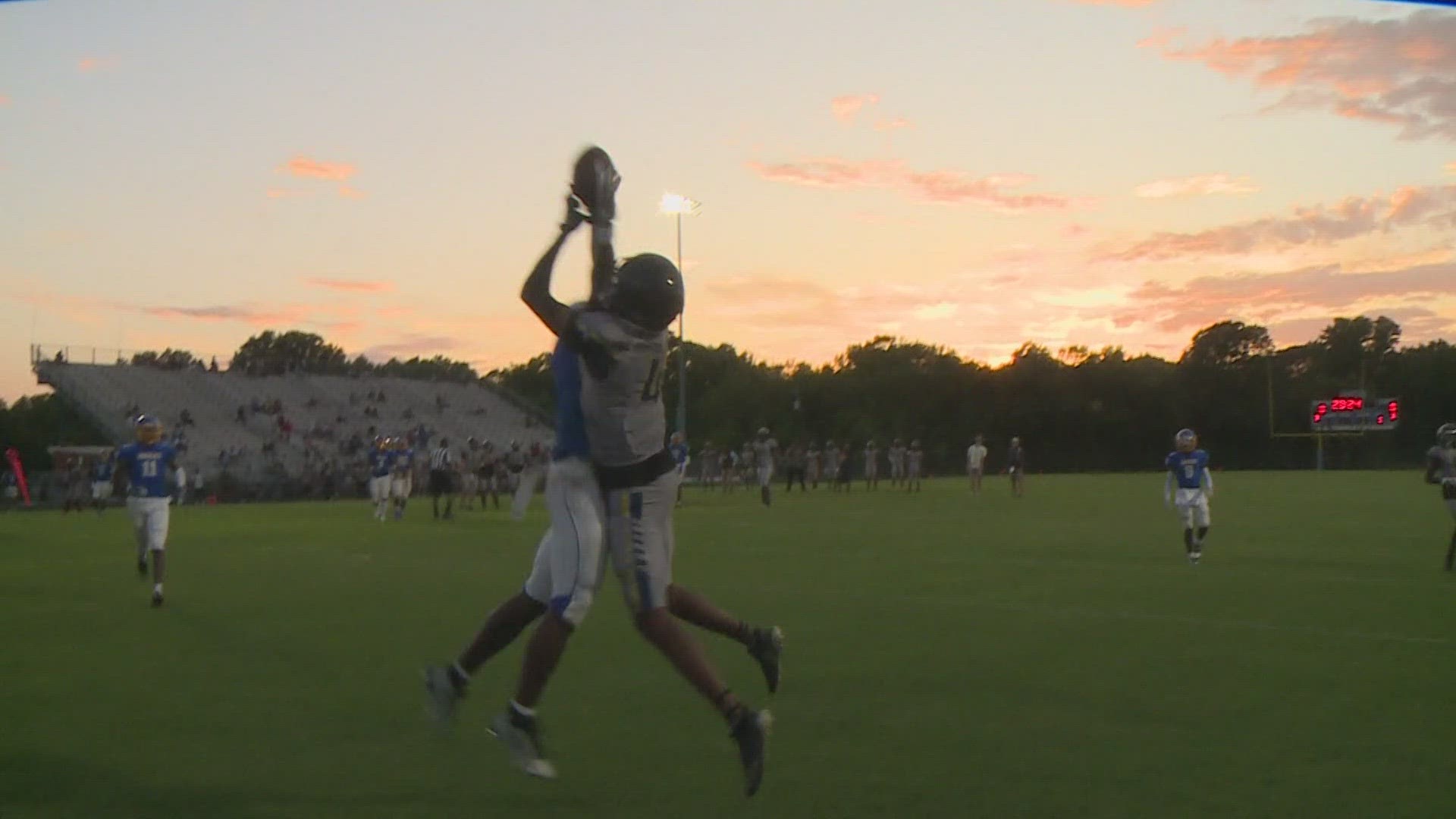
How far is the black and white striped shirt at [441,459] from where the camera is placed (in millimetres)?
32750

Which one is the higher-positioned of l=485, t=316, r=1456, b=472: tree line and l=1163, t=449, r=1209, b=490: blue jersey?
l=485, t=316, r=1456, b=472: tree line

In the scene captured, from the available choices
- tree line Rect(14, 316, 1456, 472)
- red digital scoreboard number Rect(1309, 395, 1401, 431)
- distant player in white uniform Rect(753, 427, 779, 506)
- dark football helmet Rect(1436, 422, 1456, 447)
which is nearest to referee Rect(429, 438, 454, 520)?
distant player in white uniform Rect(753, 427, 779, 506)

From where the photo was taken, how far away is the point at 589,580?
601 cm

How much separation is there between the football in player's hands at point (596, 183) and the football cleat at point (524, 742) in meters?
2.19

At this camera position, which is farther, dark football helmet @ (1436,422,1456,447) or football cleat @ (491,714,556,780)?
dark football helmet @ (1436,422,1456,447)

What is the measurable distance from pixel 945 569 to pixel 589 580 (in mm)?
11479

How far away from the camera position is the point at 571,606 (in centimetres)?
601

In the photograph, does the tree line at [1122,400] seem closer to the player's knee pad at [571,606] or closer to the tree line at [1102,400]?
the tree line at [1102,400]

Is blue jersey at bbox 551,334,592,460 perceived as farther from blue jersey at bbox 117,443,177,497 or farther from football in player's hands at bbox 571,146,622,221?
blue jersey at bbox 117,443,177,497

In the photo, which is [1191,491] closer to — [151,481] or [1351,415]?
[151,481]

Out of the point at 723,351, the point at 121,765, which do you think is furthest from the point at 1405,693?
the point at 723,351

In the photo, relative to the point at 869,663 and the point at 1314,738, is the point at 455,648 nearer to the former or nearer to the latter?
the point at 869,663

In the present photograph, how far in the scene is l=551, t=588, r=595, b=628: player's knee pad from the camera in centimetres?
601

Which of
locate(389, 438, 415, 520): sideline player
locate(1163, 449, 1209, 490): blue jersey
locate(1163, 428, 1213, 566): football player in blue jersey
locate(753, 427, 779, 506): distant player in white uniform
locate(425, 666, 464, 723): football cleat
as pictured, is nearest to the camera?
locate(425, 666, 464, 723): football cleat
